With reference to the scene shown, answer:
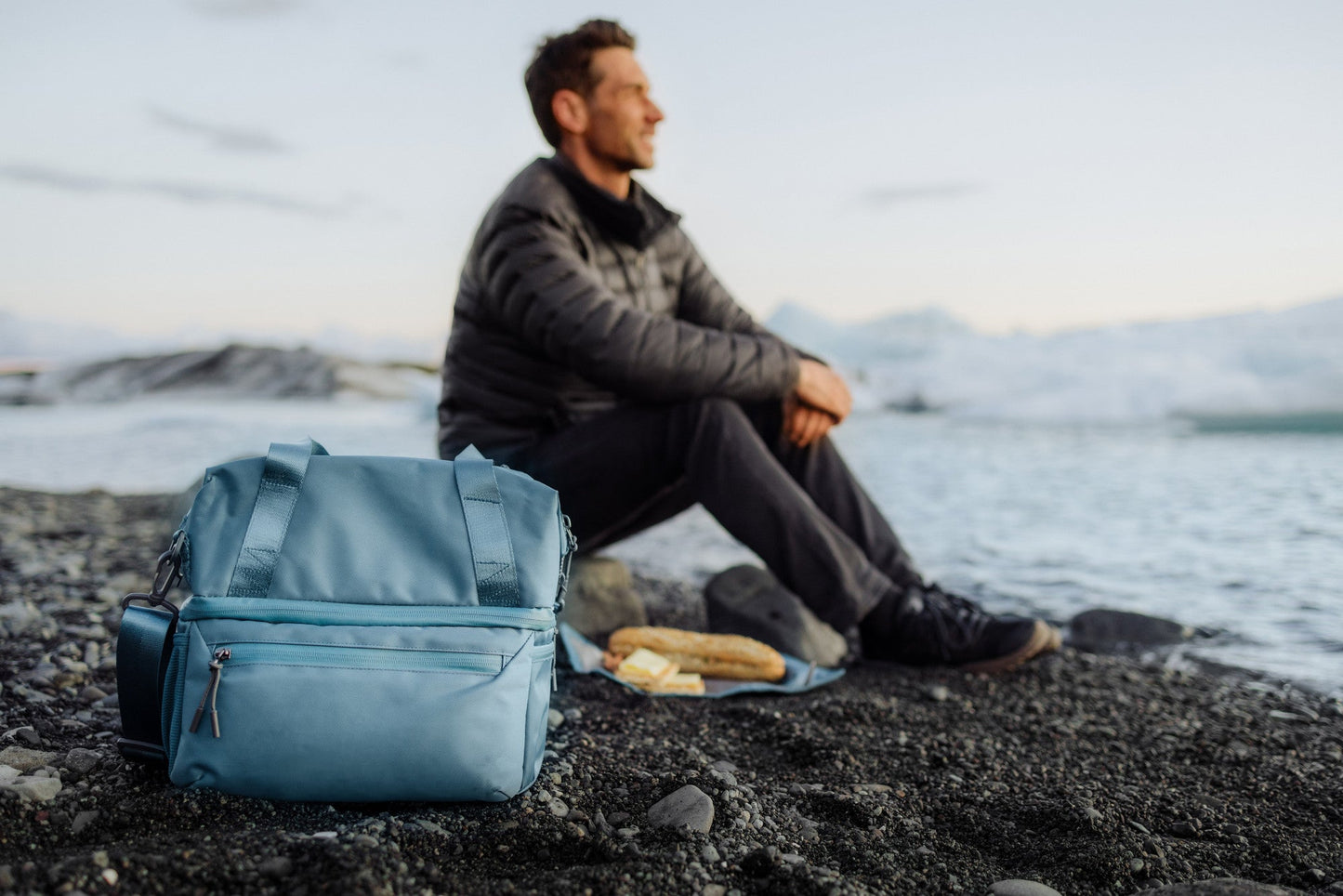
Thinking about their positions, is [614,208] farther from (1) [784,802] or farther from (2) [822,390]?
(1) [784,802]

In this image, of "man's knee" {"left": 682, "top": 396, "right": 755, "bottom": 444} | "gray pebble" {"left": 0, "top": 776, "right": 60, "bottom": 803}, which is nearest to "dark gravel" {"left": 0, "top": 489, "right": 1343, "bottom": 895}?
"gray pebble" {"left": 0, "top": 776, "right": 60, "bottom": 803}

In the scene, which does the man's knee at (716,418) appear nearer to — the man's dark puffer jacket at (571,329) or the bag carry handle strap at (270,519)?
the man's dark puffer jacket at (571,329)

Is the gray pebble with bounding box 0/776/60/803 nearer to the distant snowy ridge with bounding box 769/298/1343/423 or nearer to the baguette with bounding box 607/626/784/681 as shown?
the baguette with bounding box 607/626/784/681

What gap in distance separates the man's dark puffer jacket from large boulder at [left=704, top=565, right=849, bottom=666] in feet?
2.88

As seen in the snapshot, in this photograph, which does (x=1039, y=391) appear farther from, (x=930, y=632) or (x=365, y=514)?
(x=365, y=514)

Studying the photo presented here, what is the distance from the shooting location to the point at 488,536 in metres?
1.88

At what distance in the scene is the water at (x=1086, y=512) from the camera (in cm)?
465

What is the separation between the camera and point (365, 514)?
188 cm

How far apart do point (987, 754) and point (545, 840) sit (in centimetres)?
133

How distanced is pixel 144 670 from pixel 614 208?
2.24 meters

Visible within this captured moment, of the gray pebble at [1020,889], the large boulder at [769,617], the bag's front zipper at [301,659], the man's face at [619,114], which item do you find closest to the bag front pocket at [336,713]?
the bag's front zipper at [301,659]

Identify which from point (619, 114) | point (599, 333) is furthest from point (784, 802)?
point (619, 114)

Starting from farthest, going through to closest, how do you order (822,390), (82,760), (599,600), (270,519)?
(599,600), (822,390), (82,760), (270,519)

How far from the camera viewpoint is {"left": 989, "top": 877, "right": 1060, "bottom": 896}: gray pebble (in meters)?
1.69
